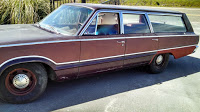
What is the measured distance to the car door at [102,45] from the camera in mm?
3658

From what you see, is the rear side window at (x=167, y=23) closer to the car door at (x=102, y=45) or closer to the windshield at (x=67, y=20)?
the car door at (x=102, y=45)

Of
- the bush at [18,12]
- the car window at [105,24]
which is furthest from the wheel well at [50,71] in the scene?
the bush at [18,12]

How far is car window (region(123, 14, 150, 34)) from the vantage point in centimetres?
432

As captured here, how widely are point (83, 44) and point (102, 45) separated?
1.38 ft

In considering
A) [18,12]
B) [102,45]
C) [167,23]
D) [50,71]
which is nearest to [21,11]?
[18,12]

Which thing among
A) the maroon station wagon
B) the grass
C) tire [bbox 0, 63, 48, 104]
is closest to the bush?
the maroon station wagon

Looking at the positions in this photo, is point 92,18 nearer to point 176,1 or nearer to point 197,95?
point 197,95

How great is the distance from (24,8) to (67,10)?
11.1 feet

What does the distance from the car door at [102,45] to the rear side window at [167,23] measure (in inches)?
45.8

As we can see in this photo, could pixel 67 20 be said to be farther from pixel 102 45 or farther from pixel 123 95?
pixel 123 95

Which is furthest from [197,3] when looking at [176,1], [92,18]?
[92,18]

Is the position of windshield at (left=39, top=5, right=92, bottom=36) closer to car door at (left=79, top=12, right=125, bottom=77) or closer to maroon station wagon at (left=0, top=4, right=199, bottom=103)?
maroon station wagon at (left=0, top=4, right=199, bottom=103)

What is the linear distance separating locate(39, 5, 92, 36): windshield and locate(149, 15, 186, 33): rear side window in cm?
176

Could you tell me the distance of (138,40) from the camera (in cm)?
437
